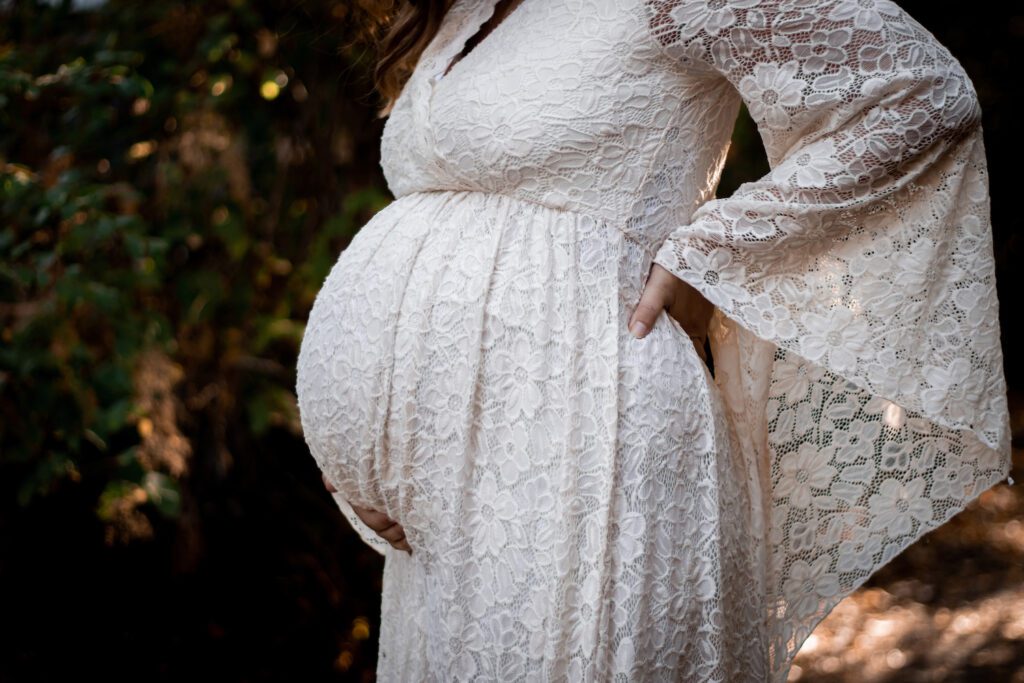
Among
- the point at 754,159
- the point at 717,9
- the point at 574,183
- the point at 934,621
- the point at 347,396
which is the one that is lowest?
the point at 934,621

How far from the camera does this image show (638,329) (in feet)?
3.72

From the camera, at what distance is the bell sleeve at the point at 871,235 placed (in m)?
1.08

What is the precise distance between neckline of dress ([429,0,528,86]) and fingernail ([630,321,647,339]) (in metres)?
0.45

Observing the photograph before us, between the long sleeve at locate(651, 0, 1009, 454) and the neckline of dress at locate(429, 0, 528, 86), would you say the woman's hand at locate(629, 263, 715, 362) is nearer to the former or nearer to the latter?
the long sleeve at locate(651, 0, 1009, 454)

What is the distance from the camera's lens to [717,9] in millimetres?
1072

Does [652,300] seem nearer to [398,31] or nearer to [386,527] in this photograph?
[386,527]

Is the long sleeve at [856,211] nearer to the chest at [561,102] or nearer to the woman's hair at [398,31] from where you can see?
the chest at [561,102]

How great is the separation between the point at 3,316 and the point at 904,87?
6.22 feet

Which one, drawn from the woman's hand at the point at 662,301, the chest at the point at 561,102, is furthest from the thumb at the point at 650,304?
the chest at the point at 561,102

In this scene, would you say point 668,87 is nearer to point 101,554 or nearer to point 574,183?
point 574,183

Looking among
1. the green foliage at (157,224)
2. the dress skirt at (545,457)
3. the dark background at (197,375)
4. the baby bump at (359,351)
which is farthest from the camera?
the dark background at (197,375)

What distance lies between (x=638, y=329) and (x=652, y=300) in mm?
43

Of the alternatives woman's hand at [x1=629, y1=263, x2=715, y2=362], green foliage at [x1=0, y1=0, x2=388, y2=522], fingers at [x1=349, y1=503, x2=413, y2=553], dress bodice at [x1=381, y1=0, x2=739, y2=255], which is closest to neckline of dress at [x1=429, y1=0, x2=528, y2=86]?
dress bodice at [x1=381, y1=0, x2=739, y2=255]

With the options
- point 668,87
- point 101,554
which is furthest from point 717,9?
point 101,554
